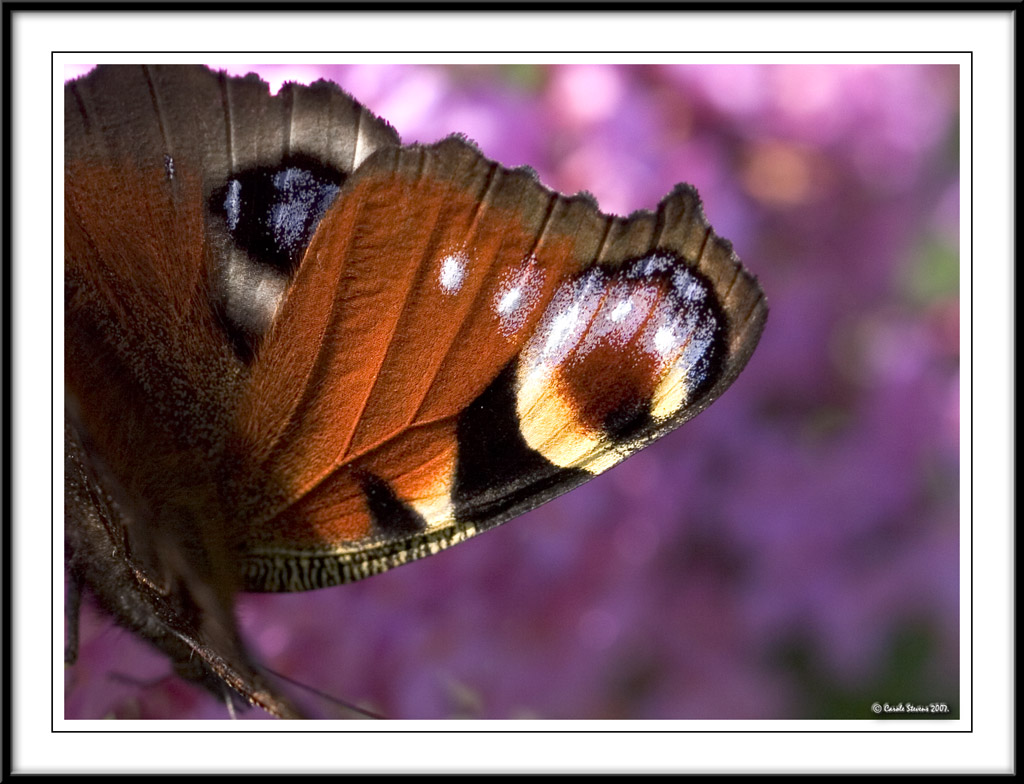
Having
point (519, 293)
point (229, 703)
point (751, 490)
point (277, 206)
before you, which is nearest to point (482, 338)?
point (519, 293)

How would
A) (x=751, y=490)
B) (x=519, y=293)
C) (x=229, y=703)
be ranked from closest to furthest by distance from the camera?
1. (x=519, y=293)
2. (x=229, y=703)
3. (x=751, y=490)

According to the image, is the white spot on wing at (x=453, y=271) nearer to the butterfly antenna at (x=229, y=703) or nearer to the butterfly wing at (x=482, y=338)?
the butterfly wing at (x=482, y=338)

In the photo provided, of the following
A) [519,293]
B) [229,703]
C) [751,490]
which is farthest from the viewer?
[751,490]

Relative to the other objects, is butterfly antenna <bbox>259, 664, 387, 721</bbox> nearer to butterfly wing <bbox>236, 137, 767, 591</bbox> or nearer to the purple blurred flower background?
the purple blurred flower background

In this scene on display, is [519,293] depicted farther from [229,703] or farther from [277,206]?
[229,703]

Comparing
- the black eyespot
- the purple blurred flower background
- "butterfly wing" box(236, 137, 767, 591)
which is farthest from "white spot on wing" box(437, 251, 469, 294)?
the purple blurred flower background

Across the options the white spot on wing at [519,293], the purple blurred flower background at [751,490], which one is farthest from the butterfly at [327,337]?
the purple blurred flower background at [751,490]
